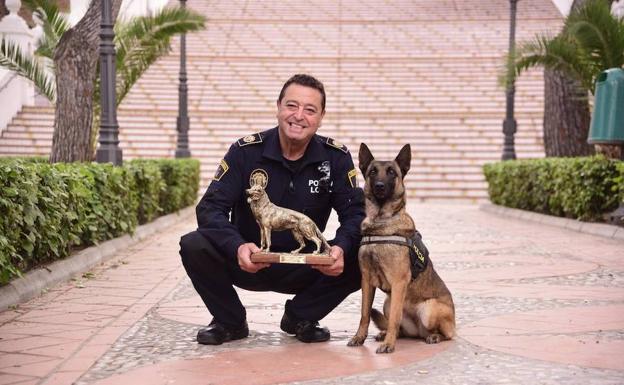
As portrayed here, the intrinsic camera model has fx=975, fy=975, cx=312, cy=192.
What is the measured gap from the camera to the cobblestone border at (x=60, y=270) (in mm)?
7207

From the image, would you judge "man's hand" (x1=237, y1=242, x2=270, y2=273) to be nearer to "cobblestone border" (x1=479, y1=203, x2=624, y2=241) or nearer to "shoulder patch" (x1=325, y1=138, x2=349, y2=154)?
"shoulder patch" (x1=325, y1=138, x2=349, y2=154)

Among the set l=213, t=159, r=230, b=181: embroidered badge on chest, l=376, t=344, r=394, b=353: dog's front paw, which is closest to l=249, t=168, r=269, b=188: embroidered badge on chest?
l=213, t=159, r=230, b=181: embroidered badge on chest

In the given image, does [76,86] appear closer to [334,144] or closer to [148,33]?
[148,33]

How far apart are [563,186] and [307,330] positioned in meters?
10.9

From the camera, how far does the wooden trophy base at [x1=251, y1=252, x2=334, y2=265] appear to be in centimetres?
517

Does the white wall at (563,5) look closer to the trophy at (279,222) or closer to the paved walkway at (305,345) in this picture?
the paved walkway at (305,345)

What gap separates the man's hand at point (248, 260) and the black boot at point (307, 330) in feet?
2.30

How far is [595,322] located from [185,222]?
11031mm

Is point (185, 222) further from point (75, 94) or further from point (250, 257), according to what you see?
point (250, 257)

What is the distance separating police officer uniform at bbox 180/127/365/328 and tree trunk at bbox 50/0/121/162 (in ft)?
27.9

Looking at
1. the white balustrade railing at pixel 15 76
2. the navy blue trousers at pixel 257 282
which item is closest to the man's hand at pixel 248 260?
the navy blue trousers at pixel 257 282

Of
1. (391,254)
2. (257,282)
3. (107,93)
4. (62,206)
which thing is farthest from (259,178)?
(107,93)

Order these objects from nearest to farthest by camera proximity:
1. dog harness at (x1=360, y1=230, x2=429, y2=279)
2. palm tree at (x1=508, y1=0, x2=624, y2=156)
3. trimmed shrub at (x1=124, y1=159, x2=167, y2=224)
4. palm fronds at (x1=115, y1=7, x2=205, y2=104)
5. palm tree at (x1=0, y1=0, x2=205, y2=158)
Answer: dog harness at (x1=360, y1=230, x2=429, y2=279)
trimmed shrub at (x1=124, y1=159, x2=167, y2=224)
palm tree at (x1=508, y1=0, x2=624, y2=156)
palm tree at (x1=0, y1=0, x2=205, y2=158)
palm fronds at (x1=115, y1=7, x2=205, y2=104)

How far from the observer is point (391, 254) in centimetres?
545
